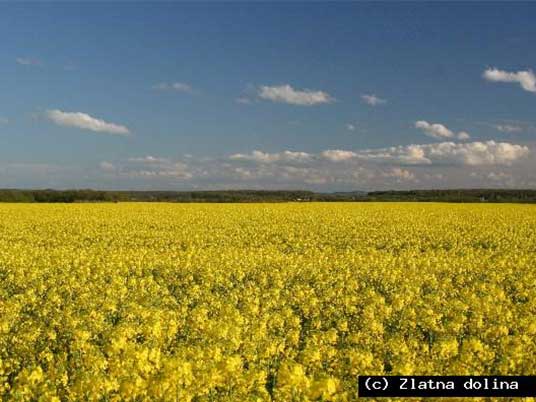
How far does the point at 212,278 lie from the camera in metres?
14.1

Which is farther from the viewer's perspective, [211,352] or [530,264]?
[530,264]

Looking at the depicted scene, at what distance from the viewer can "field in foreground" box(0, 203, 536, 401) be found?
5.97 meters

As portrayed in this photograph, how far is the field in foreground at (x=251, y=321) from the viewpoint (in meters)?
5.97

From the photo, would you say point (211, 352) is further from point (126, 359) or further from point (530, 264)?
point (530, 264)

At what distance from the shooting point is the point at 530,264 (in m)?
16.3

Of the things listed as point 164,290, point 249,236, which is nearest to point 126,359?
point 164,290

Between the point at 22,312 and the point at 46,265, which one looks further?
the point at 46,265

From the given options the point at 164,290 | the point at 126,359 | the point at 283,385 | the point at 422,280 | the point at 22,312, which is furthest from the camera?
the point at 422,280

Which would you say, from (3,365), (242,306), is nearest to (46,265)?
(242,306)

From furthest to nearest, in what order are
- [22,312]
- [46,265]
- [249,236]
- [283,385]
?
1. [249,236]
2. [46,265]
3. [22,312]
4. [283,385]

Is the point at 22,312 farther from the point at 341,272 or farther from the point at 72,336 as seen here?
the point at 341,272

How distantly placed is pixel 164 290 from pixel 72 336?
4.41 m

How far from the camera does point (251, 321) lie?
30.7 ft

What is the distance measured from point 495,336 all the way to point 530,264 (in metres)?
8.47
